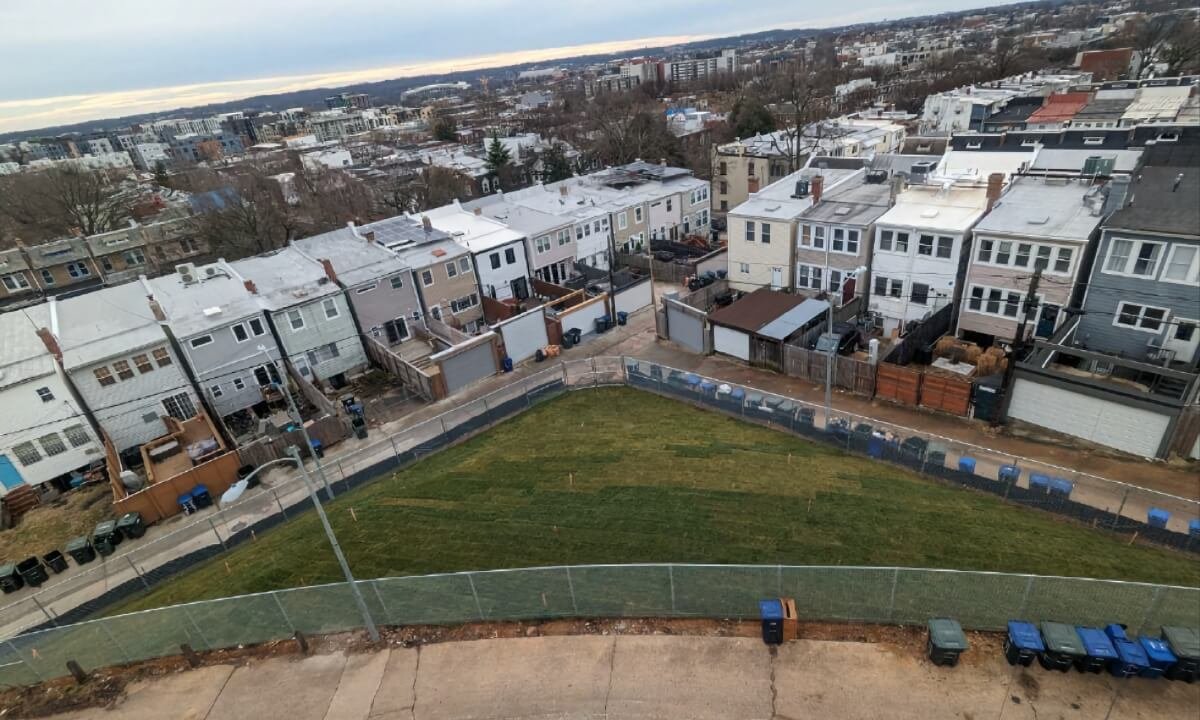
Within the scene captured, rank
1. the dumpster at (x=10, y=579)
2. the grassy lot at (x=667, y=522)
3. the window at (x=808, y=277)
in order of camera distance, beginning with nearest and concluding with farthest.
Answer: the grassy lot at (x=667, y=522), the dumpster at (x=10, y=579), the window at (x=808, y=277)

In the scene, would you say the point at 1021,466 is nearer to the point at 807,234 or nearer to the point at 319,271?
the point at 807,234

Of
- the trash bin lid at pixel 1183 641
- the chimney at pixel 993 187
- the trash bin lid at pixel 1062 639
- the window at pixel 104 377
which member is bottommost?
the trash bin lid at pixel 1183 641

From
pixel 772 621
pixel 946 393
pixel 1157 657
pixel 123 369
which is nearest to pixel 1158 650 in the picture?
pixel 1157 657

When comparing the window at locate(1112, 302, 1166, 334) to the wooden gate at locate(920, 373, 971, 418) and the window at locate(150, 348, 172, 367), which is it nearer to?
the wooden gate at locate(920, 373, 971, 418)

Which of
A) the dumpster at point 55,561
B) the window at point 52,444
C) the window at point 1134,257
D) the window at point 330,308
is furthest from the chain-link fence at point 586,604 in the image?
the window at point 330,308

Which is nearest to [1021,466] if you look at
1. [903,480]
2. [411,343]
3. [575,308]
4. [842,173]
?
[903,480]

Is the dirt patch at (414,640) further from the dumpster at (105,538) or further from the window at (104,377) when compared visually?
the window at (104,377)
